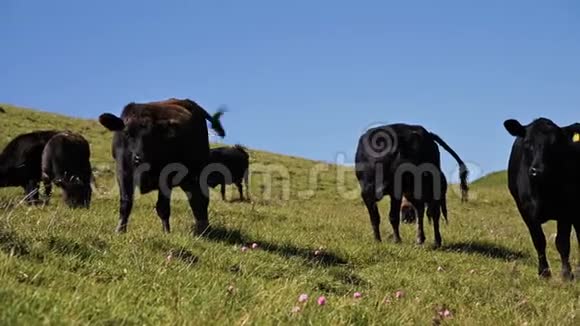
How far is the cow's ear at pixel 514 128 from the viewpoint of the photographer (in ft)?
33.8

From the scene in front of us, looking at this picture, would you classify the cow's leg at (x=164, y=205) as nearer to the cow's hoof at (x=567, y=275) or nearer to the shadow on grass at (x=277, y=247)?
the shadow on grass at (x=277, y=247)

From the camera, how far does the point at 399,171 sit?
487 inches

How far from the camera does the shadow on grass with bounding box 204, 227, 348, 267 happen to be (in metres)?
8.55

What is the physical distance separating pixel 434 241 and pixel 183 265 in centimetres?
757

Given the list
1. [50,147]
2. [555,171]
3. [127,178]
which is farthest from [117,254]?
[50,147]

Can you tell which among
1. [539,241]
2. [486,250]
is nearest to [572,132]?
[539,241]

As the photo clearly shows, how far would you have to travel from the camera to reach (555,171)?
9.74 m

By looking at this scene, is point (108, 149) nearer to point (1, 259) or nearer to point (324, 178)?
point (324, 178)

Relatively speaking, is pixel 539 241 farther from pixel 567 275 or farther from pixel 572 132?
pixel 572 132

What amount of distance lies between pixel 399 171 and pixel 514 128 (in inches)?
97.3

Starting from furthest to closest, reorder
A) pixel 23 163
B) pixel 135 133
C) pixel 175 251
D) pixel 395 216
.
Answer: pixel 23 163
pixel 395 216
pixel 135 133
pixel 175 251

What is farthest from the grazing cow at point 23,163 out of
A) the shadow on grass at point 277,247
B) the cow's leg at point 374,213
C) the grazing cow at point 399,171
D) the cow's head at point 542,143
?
the cow's head at point 542,143

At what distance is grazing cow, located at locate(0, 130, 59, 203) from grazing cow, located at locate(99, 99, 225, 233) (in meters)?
7.42

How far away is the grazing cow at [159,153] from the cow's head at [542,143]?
4.44m
